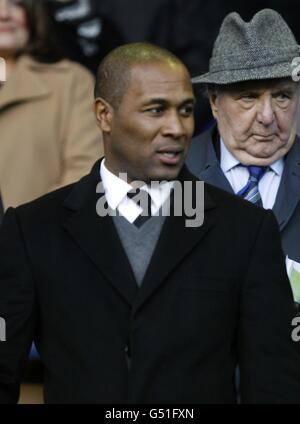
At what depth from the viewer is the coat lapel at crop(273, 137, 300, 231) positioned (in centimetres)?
420

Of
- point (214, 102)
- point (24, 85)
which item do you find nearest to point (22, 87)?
point (24, 85)

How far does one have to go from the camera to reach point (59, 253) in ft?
11.3

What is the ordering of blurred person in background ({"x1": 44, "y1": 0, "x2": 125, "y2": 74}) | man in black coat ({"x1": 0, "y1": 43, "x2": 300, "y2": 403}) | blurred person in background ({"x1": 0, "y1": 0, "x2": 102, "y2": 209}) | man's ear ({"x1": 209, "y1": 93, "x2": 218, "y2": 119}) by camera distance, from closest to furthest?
man in black coat ({"x1": 0, "y1": 43, "x2": 300, "y2": 403}), man's ear ({"x1": 209, "y1": 93, "x2": 218, "y2": 119}), blurred person in background ({"x1": 0, "y1": 0, "x2": 102, "y2": 209}), blurred person in background ({"x1": 44, "y1": 0, "x2": 125, "y2": 74})

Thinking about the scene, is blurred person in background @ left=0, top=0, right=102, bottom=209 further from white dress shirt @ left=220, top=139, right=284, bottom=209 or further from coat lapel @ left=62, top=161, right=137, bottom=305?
coat lapel @ left=62, top=161, right=137, bottom=305

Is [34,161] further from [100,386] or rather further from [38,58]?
[100,386]

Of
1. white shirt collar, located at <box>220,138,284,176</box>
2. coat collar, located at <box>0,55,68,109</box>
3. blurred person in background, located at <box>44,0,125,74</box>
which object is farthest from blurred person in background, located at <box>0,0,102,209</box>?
white shirt collar, located at <box>220,138,284,176</box>

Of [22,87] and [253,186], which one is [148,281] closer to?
[253,186]

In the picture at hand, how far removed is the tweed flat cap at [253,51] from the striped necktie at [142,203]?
944 mm

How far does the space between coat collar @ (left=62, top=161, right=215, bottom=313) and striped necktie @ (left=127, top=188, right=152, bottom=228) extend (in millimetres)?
58

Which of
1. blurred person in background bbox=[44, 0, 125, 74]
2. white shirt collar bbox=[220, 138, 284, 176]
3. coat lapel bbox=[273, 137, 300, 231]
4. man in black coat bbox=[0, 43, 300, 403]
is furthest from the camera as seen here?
blurred person in background bbox=[44, 0, 125, 74]

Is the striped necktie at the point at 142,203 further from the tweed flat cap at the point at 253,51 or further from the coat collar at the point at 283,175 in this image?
the tweed flat cap at the point at 253,51

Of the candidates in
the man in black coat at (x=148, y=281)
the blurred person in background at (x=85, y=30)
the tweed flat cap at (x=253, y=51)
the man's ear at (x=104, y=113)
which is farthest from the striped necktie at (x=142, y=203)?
the blurred person in background at (x=85, y=30)

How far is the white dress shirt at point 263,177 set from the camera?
4285 millimetres
